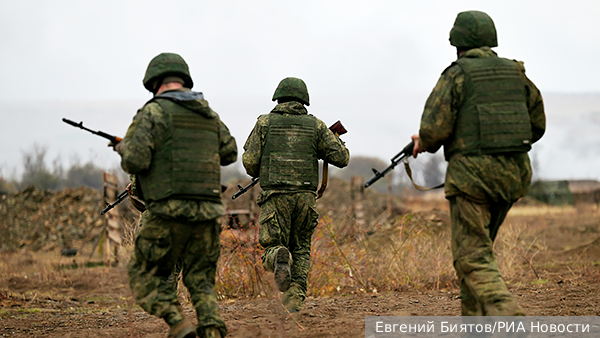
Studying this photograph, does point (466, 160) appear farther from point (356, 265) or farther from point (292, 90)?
point (356, 265)

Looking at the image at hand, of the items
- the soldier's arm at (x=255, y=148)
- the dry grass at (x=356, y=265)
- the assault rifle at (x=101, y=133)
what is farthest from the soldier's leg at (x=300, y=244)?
the assault rifle at (x=101, y=133)

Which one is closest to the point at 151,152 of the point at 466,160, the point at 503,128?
the point at 466,160

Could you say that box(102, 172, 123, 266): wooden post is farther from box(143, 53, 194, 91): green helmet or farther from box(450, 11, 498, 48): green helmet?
box(450, 11, 498, 48): green helmet

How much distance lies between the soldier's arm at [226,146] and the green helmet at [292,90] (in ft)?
7.08

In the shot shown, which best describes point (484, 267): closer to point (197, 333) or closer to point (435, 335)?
point (435, 335)

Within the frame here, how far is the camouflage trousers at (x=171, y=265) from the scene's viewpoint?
448 cm

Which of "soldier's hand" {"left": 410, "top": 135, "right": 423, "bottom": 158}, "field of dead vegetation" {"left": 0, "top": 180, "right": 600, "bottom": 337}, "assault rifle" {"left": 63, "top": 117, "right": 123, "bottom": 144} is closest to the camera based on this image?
"assault rifle" {"left": 63, "top": 117, "right": 123, "bottom": 144}

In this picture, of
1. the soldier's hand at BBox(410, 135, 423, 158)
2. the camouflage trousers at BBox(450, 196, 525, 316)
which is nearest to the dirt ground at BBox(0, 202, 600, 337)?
the camouflage trousers at BBox(450, 196, 525, 316)

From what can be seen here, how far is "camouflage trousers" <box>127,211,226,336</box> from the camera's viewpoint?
14.7 feet

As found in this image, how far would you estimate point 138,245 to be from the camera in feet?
14.9

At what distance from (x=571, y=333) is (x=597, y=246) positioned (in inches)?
350

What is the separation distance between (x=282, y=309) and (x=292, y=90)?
2379mm

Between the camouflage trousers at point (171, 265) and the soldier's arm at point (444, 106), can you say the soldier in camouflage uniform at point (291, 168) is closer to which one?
the camouflage trousers at point (171, 265)

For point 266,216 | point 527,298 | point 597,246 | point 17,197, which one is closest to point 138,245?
point 266,216
